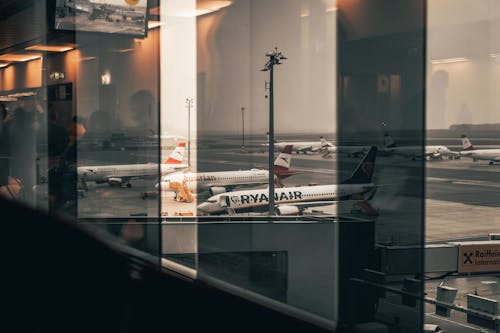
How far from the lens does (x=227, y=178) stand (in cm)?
336

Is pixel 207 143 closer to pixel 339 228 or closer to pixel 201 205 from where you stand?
pixel 201 205

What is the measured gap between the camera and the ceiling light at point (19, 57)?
4.71m

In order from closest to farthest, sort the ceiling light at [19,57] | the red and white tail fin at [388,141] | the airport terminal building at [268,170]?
1. the airport terminal building at [268,170]
2. the red and white tail fin at [388,141]
3. the ceiling light at [19,57]

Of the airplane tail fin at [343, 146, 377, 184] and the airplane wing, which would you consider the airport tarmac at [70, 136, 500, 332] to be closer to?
the airplane tail fin at [343, 146, 377, 184]

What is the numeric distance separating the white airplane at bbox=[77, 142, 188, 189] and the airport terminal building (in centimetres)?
1

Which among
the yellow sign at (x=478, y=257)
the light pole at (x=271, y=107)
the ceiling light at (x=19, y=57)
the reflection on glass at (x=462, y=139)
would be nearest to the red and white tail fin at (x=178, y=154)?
the light pole at (x=271, y=107)

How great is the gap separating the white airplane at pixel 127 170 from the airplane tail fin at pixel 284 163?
0.45 metres

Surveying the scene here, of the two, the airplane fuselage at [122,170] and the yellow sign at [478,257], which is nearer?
the yellow sign at [478,257]

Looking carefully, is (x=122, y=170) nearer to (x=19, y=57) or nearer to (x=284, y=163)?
(x=284, y=163)

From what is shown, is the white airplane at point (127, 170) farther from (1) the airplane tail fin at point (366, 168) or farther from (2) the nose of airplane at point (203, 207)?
(1) the airplane tail fin at point (366, 168)

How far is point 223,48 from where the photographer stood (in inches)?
133

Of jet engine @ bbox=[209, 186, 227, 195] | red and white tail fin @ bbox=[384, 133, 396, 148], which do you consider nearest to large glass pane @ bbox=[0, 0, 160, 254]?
jet engine @ bbox=[209, 186, 227, 195]

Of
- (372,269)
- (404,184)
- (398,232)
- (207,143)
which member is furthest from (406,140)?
(207,143)

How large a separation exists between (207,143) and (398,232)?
1088mm
